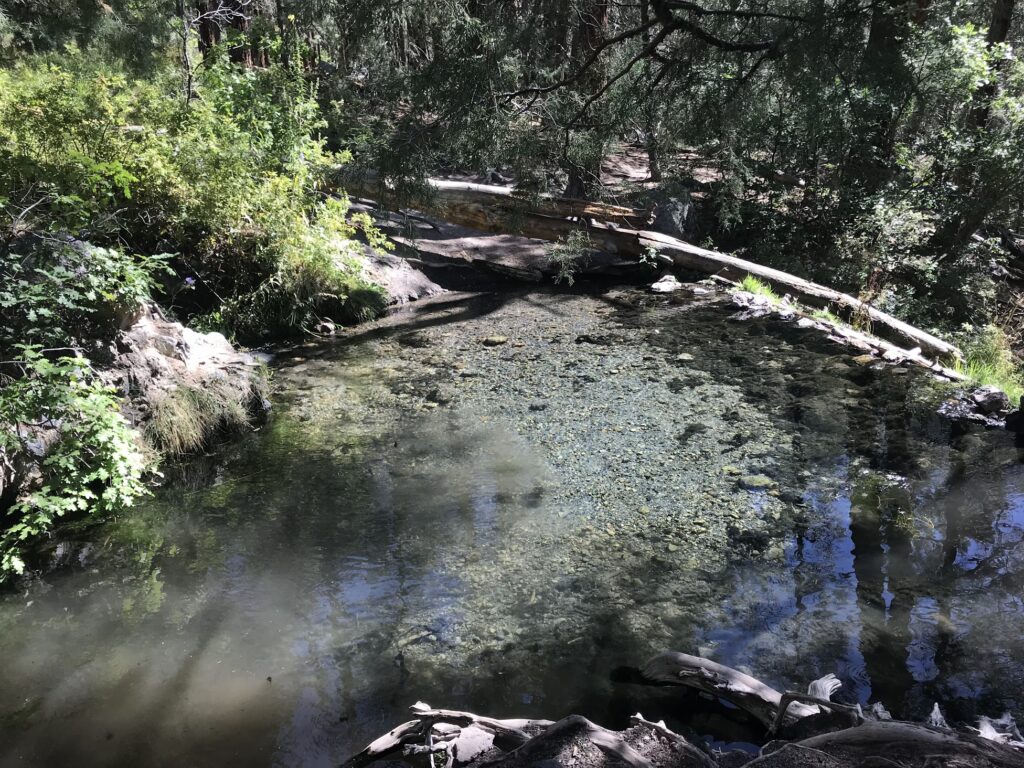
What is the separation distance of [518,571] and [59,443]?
3.00 metres

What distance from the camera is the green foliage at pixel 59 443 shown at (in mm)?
4012

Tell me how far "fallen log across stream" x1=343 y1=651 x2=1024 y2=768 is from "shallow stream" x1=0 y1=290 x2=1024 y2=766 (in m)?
0.19

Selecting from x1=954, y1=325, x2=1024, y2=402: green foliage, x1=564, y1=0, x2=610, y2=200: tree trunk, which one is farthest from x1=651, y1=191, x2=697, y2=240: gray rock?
x1=954, y1=325, x2=1024, y2=402: green foliage

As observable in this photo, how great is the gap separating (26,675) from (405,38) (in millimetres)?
7347

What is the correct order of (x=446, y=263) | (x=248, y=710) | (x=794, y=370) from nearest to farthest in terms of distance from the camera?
1. (x=248, y=710)
2. (x=794, y=370)
3. (x=446, y=263)

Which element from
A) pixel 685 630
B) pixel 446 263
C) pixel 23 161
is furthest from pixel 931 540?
pixel 446 263

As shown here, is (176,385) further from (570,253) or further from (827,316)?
(827,316)

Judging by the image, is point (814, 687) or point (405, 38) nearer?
point (814, 687)

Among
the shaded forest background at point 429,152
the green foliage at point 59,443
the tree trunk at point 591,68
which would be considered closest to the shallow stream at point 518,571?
the green foliage at point 59,443

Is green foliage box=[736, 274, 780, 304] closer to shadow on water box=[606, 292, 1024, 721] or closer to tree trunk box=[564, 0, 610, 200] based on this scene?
shadow on water box=[606, 292, 1024, 721]

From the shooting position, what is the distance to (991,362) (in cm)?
783

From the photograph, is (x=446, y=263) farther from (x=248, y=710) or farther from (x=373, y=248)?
(x=248, y=710)

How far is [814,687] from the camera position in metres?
2.92

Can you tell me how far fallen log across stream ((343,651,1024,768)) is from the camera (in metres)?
2.04
